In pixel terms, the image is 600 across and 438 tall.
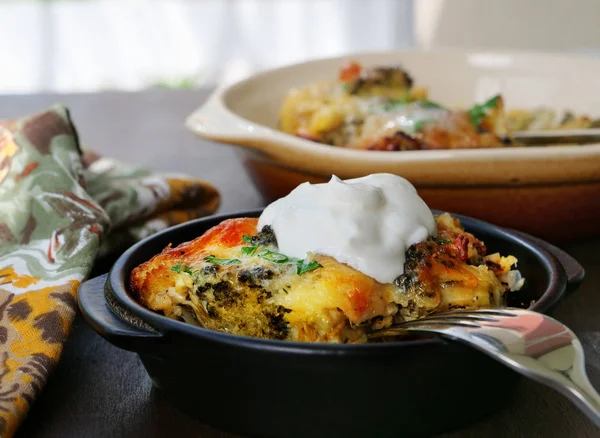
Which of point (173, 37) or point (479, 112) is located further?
point (173, 37)

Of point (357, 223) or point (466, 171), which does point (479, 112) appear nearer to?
point (466, 171)

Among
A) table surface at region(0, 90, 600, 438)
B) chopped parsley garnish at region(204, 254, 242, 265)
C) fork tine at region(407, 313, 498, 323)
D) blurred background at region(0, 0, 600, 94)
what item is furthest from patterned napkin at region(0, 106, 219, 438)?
blurred background at region(0, 0, 600, 94)

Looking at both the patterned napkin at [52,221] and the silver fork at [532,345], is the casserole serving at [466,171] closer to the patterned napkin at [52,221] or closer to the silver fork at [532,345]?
the patterned napkin at [52,221]

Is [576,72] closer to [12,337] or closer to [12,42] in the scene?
[12,337]

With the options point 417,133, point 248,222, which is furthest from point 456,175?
point 248,222

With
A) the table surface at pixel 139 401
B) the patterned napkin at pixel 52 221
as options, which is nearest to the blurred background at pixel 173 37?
the patterned napkin at pixel 52 221

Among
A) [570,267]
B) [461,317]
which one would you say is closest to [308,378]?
[461,317]

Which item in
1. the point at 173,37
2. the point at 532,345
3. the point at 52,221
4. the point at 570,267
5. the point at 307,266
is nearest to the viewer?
the point at 532,345
